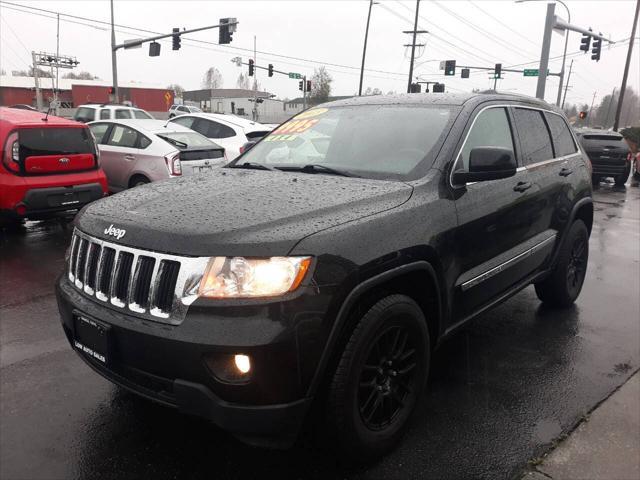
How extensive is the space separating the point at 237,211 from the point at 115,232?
22.5 inches

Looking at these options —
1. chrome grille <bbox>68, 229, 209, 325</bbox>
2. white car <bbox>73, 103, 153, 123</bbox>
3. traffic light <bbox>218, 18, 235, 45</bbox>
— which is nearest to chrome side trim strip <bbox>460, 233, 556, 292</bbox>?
chrome grille <bbox>68, 229, 209, 325</bbox>

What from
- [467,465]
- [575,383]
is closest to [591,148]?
[575,383]

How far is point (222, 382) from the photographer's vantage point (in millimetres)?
2082

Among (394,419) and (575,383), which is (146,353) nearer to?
(394,419)

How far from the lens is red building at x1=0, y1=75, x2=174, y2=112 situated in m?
65.6

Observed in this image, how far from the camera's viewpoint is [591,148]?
1596 centimetres

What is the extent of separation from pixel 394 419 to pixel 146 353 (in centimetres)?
131

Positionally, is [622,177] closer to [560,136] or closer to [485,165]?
[560,136]

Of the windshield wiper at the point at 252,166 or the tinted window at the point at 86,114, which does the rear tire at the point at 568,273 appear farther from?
the tinted window at the point at 86,114

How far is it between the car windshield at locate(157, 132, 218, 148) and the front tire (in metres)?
7.10

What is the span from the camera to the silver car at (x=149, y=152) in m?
8.52

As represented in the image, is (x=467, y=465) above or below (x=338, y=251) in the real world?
below

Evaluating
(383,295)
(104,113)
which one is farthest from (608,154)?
(104,113)

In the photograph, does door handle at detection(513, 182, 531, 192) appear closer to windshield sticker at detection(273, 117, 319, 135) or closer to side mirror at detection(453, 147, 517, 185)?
side mirror at detection(453, 147, 517, 185)
